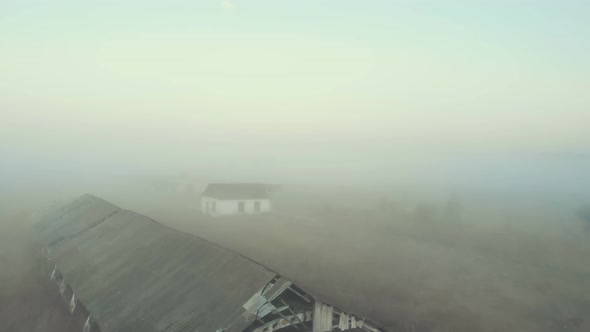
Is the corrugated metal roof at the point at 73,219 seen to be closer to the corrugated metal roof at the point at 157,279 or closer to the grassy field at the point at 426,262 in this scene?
the corrugated metal roof at the point at 157,279

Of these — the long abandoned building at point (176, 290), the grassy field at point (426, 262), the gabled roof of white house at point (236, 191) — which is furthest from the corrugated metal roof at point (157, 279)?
the gabled roof of white house at point (236, 191)

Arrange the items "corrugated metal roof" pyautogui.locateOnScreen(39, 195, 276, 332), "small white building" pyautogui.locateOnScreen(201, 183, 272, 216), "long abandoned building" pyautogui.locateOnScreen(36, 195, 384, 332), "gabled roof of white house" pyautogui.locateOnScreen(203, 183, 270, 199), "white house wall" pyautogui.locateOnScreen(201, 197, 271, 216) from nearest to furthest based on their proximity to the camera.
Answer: "long abandoned building" pyautogui.locateOnScreen(36, 195, 384, 332), "corrugated metal roof" pyautogui.locateOnScreen(39, 195, 276, 332), "white house wall" pyautogui.locateOnScreen(201, 197, 271, 216), "small white building" pyautogui.locateOnScreen(201, 183, 272, 216), "gabled roof of white house" pyautogui.locateOnScreen(203, 183, 270, 199)

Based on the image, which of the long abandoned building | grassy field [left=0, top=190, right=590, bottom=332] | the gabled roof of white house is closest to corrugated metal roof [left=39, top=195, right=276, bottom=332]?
the long abandoned building

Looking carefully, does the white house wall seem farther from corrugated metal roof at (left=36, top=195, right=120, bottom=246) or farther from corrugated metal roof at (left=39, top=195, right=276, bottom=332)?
corrugated metal roof at (left=39, top=195, right=276, bottom=332)

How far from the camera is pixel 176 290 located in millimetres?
15273

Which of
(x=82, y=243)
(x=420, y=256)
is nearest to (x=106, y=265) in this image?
(x=82, y=243)

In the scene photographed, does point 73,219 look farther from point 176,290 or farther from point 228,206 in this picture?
point 176,290

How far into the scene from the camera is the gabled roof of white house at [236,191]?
57.0 metres

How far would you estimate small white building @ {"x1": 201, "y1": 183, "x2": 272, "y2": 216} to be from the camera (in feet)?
182

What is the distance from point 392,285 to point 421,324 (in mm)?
7021

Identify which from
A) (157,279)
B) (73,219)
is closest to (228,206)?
(73,219)

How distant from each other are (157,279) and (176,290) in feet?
6.43

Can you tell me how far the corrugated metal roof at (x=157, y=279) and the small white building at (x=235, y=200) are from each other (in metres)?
29.5

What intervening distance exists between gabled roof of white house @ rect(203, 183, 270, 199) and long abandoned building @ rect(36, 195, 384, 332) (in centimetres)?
3158
